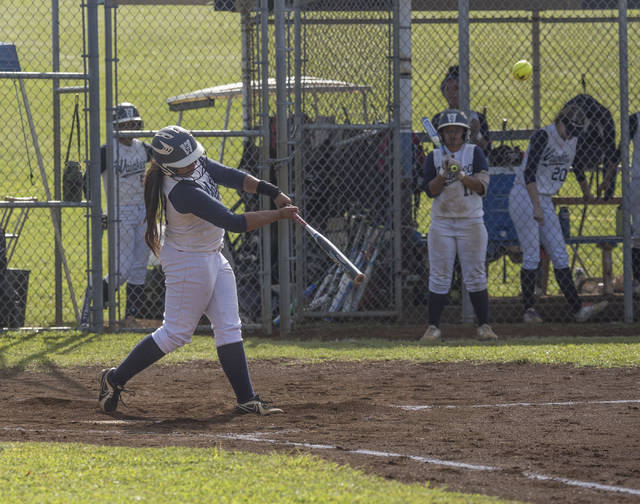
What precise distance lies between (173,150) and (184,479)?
2.23 metres

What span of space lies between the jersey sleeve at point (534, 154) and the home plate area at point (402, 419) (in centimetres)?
287

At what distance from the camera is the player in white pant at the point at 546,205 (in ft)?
34.9

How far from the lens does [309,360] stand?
8.77 m

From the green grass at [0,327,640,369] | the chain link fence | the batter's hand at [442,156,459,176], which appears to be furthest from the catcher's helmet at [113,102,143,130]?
the batter's hand at [442,156,459,176]

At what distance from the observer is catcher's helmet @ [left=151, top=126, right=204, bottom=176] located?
20.1 ft

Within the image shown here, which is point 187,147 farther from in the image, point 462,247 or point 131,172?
point 131,172

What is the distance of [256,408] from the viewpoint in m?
6.43

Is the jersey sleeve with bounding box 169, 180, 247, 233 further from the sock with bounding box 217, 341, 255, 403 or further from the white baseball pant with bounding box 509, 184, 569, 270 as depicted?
the white baseball pant with bounding box 509, 184, 569, 270

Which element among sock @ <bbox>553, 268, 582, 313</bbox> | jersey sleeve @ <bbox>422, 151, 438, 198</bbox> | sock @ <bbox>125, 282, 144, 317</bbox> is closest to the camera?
jersey sleeve @ <bbox>422, 151, 438, 198</bbox>

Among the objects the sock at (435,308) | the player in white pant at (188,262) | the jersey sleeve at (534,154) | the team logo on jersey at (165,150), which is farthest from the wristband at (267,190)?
the jersey sleeve at (534,154)

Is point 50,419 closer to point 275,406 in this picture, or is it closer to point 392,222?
point 275,406

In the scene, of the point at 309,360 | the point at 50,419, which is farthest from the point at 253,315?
the point at 50,419

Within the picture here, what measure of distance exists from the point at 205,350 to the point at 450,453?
4.46 meters

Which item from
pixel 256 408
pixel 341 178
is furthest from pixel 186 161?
pixel 341 178
